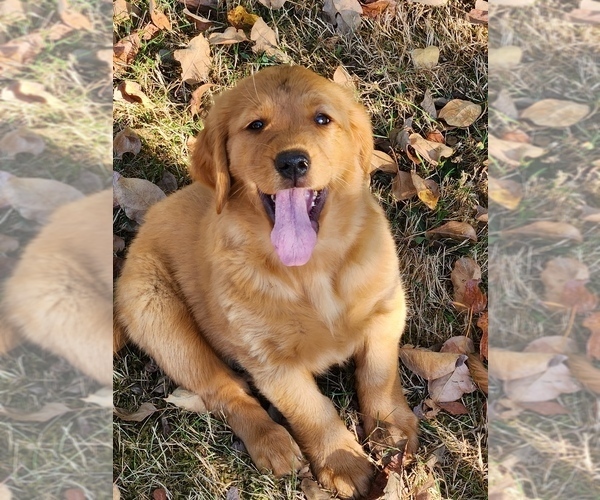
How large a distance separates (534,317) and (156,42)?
3528 millimetres

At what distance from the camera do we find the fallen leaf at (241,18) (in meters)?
4.24

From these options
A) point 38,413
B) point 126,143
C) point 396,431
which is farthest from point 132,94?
point 38,413

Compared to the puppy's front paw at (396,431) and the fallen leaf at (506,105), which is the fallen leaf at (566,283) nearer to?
the fallen leaf at (506,105)

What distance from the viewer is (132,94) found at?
418 centimetres

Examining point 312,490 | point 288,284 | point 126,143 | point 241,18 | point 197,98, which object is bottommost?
point 312,490

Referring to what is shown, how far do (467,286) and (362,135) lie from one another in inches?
46.0

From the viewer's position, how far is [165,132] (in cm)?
415

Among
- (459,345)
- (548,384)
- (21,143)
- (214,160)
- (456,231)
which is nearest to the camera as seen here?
(21,143)

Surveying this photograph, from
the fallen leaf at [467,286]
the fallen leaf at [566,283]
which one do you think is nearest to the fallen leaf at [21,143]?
the fallen leaf at [566,283]

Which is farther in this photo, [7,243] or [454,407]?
[454,407]

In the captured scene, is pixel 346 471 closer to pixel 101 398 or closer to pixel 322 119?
pixel 322 119

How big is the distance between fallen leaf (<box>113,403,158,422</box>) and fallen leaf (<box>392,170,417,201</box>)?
71.4 inches

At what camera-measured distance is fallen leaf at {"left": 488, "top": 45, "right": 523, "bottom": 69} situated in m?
1.45

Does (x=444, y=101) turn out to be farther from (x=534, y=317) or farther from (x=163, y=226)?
(x=534, y=317)
